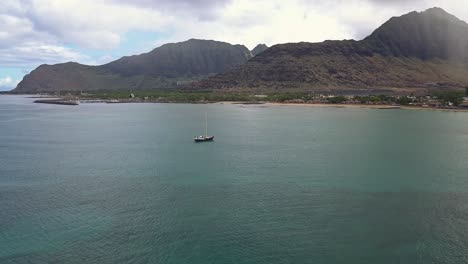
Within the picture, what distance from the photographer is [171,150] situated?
78.9 meters

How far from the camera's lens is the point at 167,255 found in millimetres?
32094

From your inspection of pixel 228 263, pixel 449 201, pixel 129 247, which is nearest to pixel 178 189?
pixel 129 247

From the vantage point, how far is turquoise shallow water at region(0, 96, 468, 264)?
3300 cm

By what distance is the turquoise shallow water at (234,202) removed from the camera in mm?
33000

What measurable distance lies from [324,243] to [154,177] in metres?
30.1

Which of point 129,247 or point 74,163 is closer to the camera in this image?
point 129,247

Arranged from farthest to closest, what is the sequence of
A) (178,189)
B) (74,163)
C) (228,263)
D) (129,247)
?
1. (74,163)
2. (178,189)
3. (129,247)
4. (228,263)

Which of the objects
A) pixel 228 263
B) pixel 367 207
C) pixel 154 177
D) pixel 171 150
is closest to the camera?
pixel 228 263

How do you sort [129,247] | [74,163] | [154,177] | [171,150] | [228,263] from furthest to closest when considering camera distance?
1. [171,150]
2. [74,163]
3. [154,177]
4. [129,247]
5. [228,263]

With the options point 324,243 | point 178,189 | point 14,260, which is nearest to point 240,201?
point 178,189

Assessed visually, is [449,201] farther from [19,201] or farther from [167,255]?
[19,201]

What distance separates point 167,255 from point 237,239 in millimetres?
6565

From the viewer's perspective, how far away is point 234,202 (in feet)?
146

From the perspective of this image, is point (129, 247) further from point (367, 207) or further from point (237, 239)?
point (367, 207)
